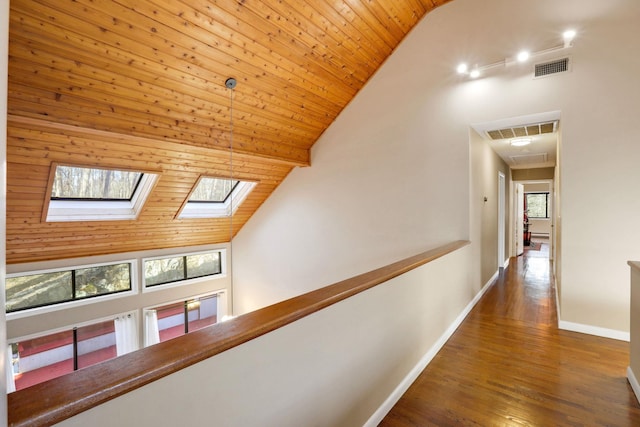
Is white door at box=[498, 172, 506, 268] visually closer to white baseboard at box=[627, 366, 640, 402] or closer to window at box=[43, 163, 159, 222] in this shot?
white baseboard at box=[627, 366, 640, 402]

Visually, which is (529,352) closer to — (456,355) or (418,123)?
(456,355)

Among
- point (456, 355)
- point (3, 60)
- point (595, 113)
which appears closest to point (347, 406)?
point (456, 355)

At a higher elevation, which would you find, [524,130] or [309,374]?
[524,130]

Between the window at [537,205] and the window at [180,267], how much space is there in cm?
1188

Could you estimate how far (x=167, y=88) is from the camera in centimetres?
331

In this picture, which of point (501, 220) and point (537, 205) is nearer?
point (501, 220)

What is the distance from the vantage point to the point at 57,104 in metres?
2.87

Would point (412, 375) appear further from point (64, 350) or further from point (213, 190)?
point (64, 350)

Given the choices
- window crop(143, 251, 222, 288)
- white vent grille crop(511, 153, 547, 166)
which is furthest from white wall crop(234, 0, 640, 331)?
white vent grille crop(511, 153, 547, 166)

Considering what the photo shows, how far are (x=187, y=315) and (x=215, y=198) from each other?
2577mm

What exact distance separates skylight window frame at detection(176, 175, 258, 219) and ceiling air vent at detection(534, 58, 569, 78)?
4.26 meters

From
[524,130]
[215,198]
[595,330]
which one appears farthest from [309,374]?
[215,198]

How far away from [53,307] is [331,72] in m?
5.36

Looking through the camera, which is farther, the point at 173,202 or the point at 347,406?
the point at 173,202
